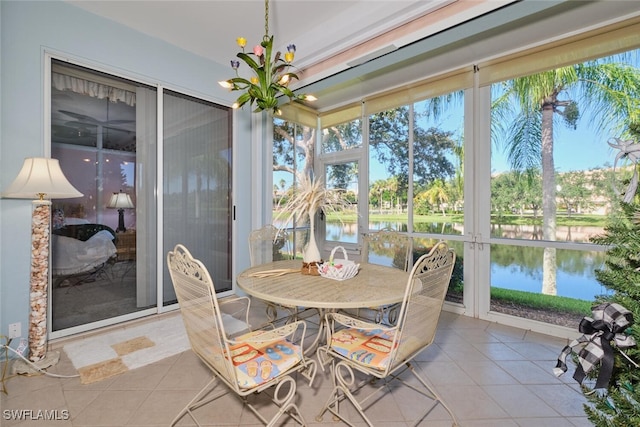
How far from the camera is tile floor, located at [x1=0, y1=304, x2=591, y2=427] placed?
1.67 metres

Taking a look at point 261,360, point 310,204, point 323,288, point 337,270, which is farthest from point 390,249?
point 261,360

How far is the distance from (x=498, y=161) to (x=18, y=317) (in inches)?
188

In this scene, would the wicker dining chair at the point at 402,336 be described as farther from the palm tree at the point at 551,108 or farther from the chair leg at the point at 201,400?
the palm tree at the point at 551,108

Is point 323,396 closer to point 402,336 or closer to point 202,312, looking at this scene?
point 402,336

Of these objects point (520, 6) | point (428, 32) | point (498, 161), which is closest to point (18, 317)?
point (428, 32)

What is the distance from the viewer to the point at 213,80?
3643 millimetres

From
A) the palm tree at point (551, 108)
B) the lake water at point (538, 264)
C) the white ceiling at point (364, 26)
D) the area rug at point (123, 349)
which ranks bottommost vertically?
the area rug at point (123, 349)

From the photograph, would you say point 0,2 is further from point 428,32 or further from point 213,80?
point 428,32

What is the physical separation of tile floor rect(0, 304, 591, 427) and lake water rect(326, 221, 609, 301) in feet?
2.50

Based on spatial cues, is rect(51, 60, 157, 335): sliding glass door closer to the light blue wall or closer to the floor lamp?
the light blue wall

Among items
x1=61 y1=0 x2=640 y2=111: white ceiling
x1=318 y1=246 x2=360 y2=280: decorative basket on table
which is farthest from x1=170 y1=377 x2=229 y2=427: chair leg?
x1=61 y1=0 x2=640 y2=111: white ceiling

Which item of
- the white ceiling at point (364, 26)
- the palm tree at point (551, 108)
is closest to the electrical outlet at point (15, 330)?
the white ceiling at point (364, 26)

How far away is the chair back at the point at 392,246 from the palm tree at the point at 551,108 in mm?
1480

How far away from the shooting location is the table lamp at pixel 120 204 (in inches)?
114
